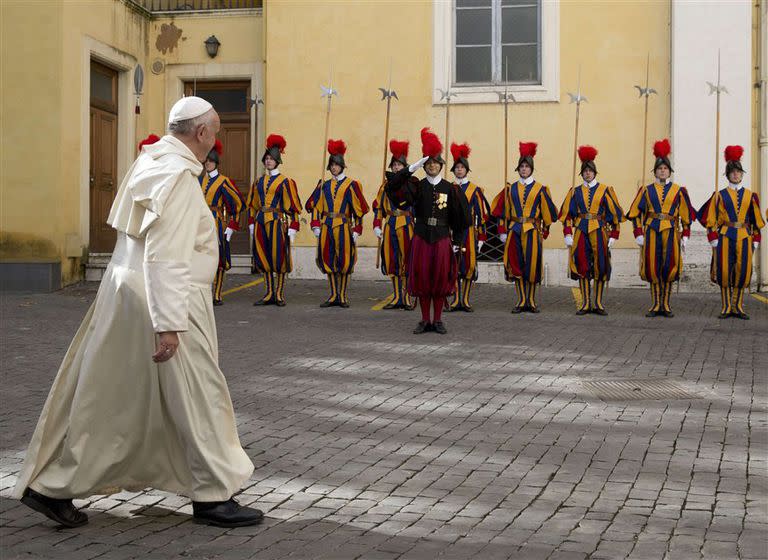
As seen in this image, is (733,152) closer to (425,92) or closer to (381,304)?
(381,304)

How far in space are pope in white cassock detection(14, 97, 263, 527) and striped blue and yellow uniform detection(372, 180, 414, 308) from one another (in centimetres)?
995

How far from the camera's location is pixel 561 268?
59.0 feet

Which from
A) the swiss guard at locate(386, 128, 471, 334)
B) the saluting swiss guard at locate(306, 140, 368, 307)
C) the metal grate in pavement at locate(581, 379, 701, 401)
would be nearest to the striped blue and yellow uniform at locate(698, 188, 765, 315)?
the swiss guard at locate(386, 128, 471, 334)

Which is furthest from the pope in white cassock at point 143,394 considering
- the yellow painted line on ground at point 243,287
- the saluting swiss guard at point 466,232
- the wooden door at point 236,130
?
the wooden door at point 236,130

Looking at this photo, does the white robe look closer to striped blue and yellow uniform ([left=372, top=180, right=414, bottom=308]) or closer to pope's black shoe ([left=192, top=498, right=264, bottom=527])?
pope's black shoe ([left=192, top=498, right=264, bottom=527])

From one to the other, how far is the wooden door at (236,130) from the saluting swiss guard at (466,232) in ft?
21.1

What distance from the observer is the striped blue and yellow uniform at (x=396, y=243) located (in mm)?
14727

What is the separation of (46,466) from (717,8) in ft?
50.1

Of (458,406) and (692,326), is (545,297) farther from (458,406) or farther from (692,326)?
(458,406)

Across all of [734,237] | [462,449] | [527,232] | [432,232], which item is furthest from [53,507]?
[734,237]

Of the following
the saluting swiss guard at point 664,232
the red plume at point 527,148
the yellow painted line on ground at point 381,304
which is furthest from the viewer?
the yellow painted line on ground at point 381,304

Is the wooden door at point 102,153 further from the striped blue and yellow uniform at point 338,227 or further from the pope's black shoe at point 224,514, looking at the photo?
the pope's black shoe at point 224,514

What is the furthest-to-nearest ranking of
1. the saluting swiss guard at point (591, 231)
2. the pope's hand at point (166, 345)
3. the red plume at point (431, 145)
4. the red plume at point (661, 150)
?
1. the red plume at point (661, 150)
2. the saluting swiss guard at point (591, 231)
3. the red plume at point (431, 145)
4. the pope's hand at point (166, 345)

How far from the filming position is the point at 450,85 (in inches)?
725
